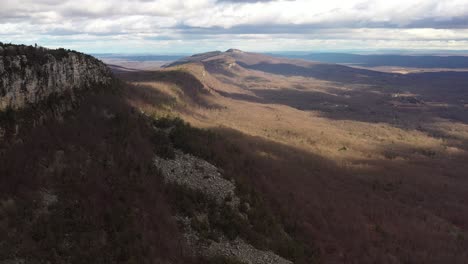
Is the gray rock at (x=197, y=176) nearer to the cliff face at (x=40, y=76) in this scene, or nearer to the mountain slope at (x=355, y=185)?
the mountain slope at (x=355, y=185)

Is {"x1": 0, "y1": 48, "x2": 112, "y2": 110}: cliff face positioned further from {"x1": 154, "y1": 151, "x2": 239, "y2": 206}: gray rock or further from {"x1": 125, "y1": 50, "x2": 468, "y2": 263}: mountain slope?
{"x1": 125, "y1": 50, "x2": 468, "y2": 263}: mountain slope

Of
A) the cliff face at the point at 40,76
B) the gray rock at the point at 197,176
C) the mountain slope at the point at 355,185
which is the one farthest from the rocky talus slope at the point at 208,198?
the cliff face at the point at 40,76

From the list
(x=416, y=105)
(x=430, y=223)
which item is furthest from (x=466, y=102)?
(x=430, y=223)

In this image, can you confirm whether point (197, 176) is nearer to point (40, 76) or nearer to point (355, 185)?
point (40, 76)

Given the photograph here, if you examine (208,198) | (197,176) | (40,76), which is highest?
(40,76)

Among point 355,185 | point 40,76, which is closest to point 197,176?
point 40,76

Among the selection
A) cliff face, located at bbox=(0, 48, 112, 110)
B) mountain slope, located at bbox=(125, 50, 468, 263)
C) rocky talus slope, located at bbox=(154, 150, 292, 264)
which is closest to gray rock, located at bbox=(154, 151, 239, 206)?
rocky talus slope, located at bbox=(154, 150, 292, 264)

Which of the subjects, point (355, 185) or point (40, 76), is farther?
point (355, 185)

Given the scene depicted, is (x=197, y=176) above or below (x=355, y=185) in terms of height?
above

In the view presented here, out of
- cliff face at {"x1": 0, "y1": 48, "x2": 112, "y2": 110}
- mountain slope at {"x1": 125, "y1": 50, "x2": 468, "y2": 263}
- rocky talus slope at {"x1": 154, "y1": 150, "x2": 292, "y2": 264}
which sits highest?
cliff face at {"x1": 0, "y1": 48, "x2": 112, "y2": 110}
